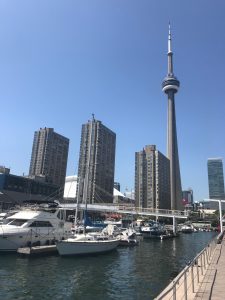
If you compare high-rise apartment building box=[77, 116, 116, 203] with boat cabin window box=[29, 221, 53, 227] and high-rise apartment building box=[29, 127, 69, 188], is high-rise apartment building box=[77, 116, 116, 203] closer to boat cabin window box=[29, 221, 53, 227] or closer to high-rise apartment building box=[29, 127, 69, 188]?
high-rise apartment building box=[29, 127, 69, 188]

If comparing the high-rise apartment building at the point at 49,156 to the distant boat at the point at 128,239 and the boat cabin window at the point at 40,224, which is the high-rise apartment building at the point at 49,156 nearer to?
the distant boat at the point at 128,239

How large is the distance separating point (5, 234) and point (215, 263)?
26351mm

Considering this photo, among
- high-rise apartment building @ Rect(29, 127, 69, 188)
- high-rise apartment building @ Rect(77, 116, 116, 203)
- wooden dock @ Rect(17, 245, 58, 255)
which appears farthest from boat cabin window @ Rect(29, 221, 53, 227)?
high-rise apartment building @ Rect(29, 127, 69, 188)

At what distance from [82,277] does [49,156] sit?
533 feet

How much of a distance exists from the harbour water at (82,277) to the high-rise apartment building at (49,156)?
147143 millimetres

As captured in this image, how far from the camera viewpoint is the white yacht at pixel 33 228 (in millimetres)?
38906

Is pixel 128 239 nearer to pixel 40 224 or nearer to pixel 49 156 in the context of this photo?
pixel 40 224

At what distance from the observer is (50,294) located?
2159 centimetres

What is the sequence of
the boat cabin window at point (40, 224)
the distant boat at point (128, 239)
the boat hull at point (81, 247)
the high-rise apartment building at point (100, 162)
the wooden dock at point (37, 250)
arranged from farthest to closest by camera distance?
1. the high-rise apartment building at point (100, 162)
2. the distant boat at point (128, 239)
3. the boat cabin window at point (40, 224)
4. the boat hull at point (81, 247)
5. the wooden dock at point (37, 250)

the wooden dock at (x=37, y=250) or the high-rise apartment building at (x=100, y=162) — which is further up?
the high-rise apartment building at (x=100, y=162)

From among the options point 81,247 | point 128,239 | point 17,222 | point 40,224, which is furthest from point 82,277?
point 128,239

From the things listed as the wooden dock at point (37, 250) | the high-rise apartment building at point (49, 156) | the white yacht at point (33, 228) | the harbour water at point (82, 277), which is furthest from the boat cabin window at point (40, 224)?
the high-rise apartment building at point (49, 156)

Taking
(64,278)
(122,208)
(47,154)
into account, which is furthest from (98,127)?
(64,278)

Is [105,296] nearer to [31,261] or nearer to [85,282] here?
[85,282]
